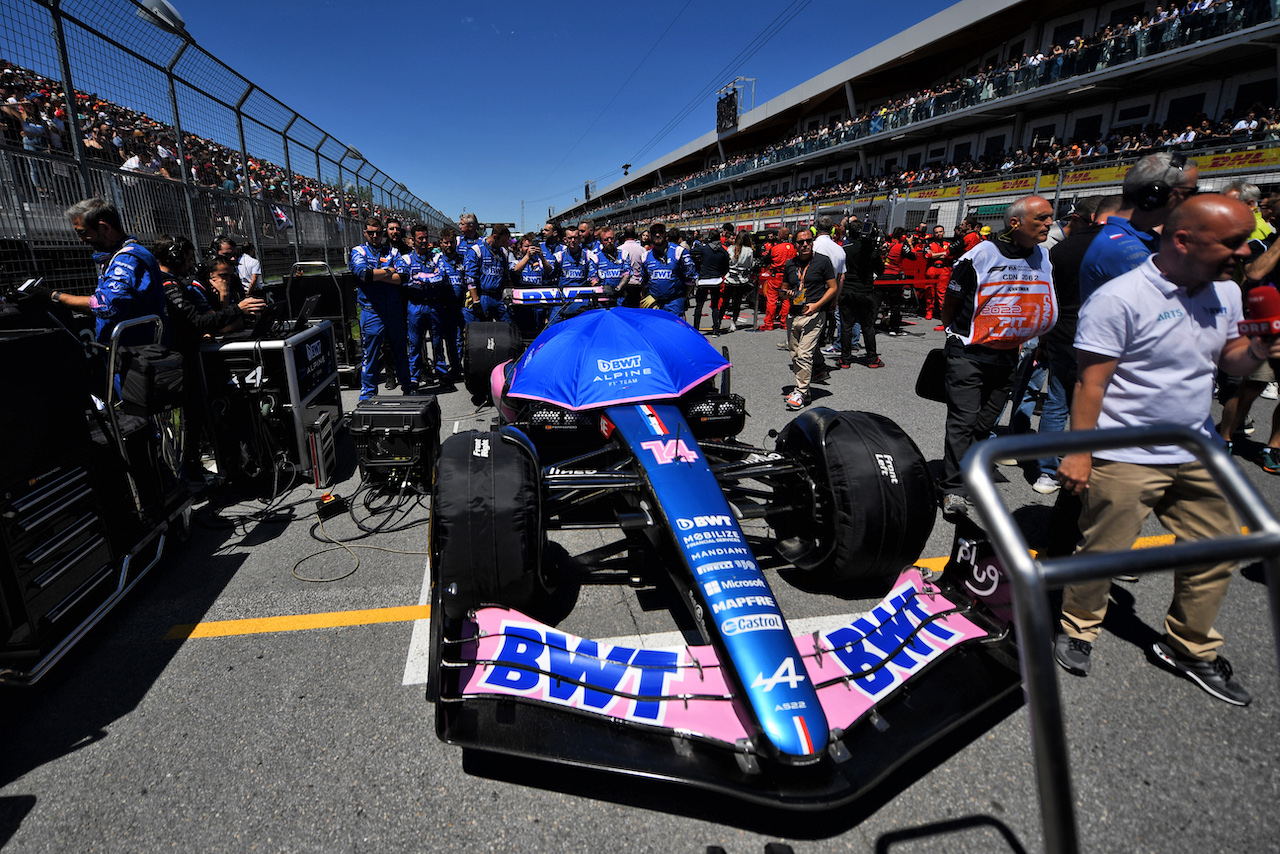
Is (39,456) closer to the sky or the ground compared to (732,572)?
closer to the sky

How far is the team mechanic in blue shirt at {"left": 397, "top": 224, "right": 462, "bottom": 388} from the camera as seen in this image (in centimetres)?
685

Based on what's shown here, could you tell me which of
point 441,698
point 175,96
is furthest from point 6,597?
point 175,96

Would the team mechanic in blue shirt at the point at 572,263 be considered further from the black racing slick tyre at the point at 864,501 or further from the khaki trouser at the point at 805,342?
the black racing slick tyre at the point at 864,501

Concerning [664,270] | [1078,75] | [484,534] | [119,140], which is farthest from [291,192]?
[1078,75]

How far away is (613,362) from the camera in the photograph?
3242mm

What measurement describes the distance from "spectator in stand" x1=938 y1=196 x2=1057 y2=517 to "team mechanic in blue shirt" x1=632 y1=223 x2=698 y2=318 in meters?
4.41

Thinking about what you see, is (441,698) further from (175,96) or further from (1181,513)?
(175,96)

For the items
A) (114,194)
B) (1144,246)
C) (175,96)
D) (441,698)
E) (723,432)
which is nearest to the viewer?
(441,698)

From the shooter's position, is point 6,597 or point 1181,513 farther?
point 1181,513

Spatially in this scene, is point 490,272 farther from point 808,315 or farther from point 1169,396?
point 1169,396

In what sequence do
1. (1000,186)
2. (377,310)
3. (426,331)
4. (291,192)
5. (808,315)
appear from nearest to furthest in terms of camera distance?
(808,315), (377,310), (426,331), (291,192), (1000,186)

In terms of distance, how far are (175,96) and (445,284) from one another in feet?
10.3

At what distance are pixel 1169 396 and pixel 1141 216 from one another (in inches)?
59.7

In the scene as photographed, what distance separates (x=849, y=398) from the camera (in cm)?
654
